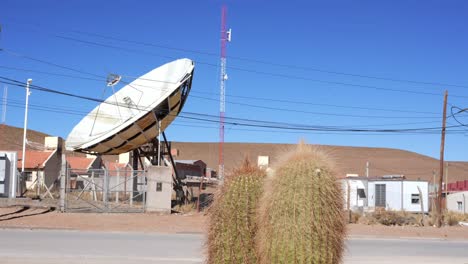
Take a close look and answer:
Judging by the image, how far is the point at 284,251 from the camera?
5.84 meters

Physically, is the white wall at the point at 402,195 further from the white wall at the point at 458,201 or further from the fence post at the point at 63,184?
the fence post at the point at 63,184

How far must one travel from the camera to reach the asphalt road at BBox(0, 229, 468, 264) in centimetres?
1364

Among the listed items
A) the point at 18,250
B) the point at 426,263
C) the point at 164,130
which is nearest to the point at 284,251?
the point at 426,263

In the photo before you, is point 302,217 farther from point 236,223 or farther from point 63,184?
point 63,184

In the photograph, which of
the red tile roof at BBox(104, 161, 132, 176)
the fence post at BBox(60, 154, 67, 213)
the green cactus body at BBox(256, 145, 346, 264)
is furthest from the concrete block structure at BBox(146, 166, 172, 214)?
the green cactus body at BBox(256, 145, 346, 264)

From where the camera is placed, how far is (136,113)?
30031mm

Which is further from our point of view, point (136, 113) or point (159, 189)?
point (159, 189)

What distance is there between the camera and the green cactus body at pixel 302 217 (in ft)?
19.0

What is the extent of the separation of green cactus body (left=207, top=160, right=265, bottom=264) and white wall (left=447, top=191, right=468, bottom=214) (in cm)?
4392

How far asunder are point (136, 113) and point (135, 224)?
642cm

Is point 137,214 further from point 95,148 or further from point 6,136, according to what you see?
point 6,136

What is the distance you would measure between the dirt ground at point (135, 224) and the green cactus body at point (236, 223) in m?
16.9

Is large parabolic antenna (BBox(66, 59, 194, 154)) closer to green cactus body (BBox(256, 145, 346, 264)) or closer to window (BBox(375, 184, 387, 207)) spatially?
window (BBox(375, 184, 387, 207))

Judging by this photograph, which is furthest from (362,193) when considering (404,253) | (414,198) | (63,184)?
(404,253)
